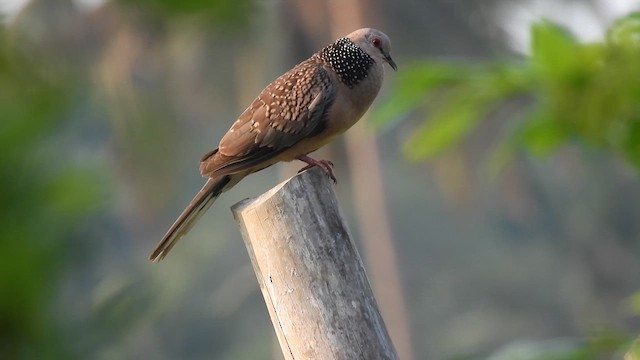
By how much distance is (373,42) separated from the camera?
4391mm

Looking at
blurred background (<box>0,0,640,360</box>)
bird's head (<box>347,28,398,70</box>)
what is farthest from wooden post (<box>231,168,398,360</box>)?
bird's head (<box>347,28,398,70</box>)

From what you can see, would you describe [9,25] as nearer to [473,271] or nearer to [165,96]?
[165,96]

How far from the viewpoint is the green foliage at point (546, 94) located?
3391 millimetres

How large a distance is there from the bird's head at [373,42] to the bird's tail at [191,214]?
678 mm

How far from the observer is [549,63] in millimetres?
3486

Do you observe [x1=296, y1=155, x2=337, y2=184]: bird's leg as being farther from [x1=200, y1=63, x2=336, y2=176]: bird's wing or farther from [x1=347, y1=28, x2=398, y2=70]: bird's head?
[x1=347, y1=28, x2=398, y2=70]: bird's head

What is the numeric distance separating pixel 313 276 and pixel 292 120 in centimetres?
124

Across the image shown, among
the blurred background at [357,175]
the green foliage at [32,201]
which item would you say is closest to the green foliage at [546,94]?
the blurred background at [357,175]

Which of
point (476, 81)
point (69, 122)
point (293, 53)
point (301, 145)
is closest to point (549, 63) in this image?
point (476, 81)

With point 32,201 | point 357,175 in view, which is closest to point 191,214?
point 32,201

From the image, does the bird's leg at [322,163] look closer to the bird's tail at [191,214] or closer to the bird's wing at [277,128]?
the bird's wing at [277,128]

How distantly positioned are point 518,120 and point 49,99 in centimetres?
203

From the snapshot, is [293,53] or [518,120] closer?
[518,120]

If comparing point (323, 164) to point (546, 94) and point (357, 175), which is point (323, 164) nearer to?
point (546, 94)
